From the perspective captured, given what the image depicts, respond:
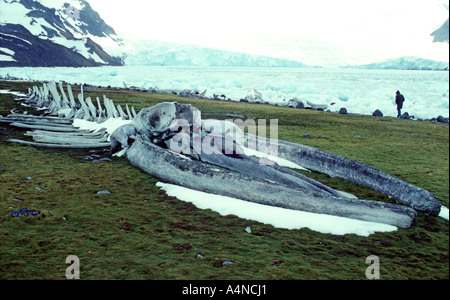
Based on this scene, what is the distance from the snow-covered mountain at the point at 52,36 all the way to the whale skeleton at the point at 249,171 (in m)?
7.90

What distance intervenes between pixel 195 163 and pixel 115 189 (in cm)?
108

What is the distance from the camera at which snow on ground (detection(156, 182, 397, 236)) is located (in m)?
2.80

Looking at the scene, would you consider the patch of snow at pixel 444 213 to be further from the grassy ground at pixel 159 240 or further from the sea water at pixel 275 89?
the sea water at pixel 275 89

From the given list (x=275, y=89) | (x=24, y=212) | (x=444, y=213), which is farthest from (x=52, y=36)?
(x=444, y=213)

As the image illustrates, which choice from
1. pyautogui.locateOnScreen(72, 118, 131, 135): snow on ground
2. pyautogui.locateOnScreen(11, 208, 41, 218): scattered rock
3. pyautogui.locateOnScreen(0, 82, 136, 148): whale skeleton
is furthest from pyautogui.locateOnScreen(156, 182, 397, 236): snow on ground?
pyautogui.locateOnScreen(72, 118, 131, 135): snow on ground

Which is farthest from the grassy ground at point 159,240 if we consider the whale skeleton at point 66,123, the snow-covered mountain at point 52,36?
the snow-covered mountain at point 52,36

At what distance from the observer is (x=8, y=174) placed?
434 cm

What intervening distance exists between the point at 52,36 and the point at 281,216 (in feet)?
145

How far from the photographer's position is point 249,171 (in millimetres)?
3779

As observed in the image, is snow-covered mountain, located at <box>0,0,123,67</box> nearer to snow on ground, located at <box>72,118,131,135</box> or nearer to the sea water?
the sea water

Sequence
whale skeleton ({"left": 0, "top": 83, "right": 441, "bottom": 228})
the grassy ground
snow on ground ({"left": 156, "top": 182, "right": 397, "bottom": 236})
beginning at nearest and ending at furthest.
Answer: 1. the grassy ground
2. snow on ground ({"left": 156, "top": 182, "right": 397, "bottom": 236})
3. whale skeleton ({"left": 0, "top": 83, "right": 441, "bottom": 228})

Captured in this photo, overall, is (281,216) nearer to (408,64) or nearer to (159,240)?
(159,240)

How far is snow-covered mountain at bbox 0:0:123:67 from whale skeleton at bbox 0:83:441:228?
7.90m
